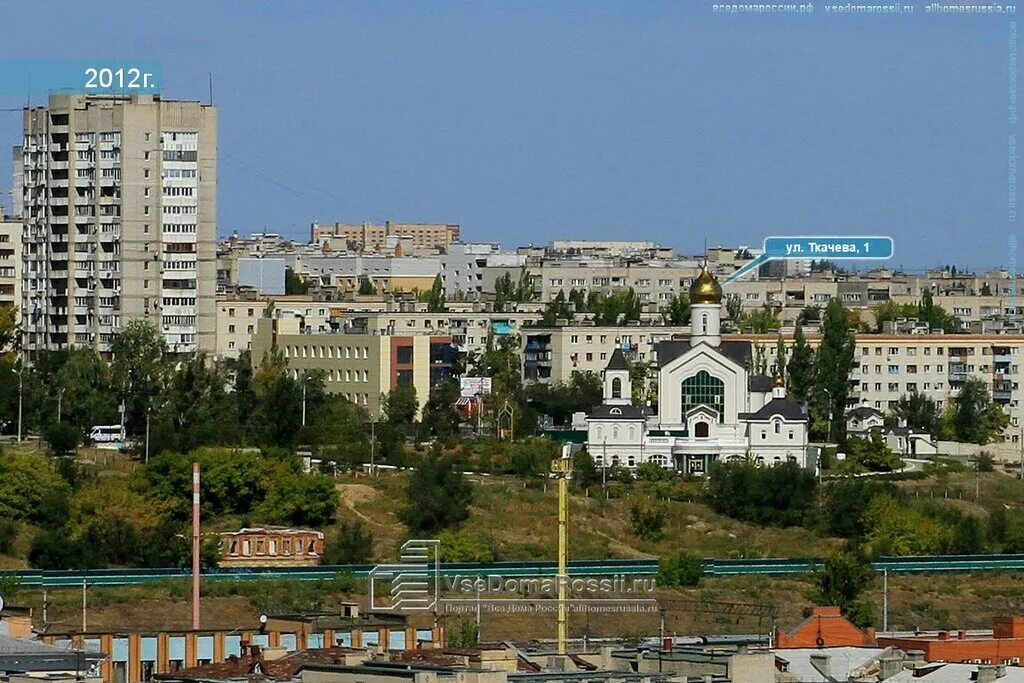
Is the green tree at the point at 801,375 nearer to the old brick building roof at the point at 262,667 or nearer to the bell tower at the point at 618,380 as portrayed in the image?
the bell tower at the point at 618,380

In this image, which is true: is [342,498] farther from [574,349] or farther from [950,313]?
[950,313]

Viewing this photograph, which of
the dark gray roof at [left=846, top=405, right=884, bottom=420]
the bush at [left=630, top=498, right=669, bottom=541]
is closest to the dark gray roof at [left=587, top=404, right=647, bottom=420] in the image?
the bush at [left=630, top=498, right=669, bottom=541]

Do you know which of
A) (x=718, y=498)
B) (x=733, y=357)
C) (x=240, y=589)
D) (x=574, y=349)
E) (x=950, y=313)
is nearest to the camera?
(x=240, y=589)

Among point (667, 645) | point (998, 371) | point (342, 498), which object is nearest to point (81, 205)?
point (342, 498)

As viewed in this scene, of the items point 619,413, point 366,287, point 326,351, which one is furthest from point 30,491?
point 366,287

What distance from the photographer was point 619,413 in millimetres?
66688

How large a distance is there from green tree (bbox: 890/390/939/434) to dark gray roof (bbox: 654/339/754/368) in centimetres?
927

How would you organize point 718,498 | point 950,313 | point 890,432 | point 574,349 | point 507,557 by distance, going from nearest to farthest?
point 507,557 → point 718,498 → point 890,432 → point 574,349 → point 950,313

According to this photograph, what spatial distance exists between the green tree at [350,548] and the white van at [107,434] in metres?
11.5

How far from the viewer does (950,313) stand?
105750mm

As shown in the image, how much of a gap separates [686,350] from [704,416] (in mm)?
1959

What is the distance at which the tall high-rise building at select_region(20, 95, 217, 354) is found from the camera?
7581 centimetres

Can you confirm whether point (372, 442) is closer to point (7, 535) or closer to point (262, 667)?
point (7, 535)

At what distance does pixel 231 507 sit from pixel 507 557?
233 inches
